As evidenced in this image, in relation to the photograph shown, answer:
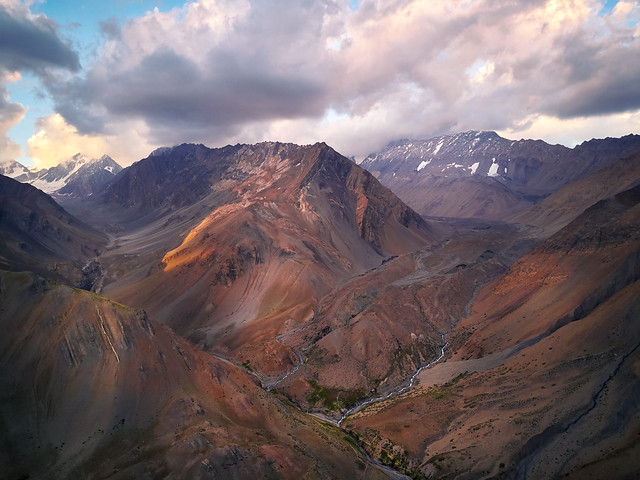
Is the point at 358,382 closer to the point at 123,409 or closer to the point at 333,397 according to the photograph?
the point at 333,397

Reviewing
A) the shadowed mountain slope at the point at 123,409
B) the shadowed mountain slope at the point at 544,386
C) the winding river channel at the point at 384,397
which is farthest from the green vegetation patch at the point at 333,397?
the shadowed mountain slope at the point at 123,409

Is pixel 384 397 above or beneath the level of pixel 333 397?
beneath

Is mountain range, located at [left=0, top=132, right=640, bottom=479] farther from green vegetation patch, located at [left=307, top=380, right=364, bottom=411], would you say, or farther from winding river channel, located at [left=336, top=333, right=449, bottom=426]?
winding river channel, located at [left=336, top=333, right=449, bottom=426]

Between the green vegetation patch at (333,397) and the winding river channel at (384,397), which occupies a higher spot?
the green vegetation patch at (333,397)

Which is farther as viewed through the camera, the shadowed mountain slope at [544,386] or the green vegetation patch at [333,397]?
the green vegetation patch at [333,397]

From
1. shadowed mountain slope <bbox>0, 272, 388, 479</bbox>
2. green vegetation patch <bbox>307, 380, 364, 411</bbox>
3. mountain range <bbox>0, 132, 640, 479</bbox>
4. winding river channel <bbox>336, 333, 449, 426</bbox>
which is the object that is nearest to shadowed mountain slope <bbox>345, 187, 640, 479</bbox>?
mountain range <bbox>0, 132, 640, 479</bbox>

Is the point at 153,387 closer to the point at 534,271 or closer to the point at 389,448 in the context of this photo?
the point at 389,448

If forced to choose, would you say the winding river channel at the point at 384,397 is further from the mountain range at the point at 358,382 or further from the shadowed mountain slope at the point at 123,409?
the shadowed mountain slope at the point at 123,409

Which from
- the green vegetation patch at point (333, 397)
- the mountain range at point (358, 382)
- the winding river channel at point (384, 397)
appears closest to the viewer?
the mountain range at point (358, 382)

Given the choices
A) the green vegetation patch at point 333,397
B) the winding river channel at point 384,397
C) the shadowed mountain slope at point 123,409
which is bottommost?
the winding river channel at point 384,397

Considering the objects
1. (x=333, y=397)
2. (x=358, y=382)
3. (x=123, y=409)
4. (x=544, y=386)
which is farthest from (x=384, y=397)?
(x=123, y=409)

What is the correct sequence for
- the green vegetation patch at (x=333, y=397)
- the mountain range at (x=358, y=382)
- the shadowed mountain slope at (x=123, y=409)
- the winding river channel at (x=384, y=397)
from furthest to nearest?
1. the green vegetation patch at (x=333, y=397)
2. the winding river channel at (x=384, y=397)
3. the mountain range at (x=358, y=382)
4. the shadowed mountain slope at (x=123, y=409)
